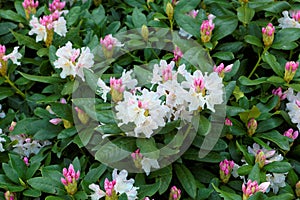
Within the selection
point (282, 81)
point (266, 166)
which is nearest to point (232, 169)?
point (266, 166)

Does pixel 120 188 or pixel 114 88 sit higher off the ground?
pixel 114 88

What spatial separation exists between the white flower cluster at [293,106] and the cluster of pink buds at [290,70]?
69 millimetres

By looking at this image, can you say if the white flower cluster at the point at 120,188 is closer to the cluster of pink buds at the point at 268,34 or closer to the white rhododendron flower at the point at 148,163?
the white rhododendron flower at the point at 148,163

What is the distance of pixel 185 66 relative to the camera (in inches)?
90.3

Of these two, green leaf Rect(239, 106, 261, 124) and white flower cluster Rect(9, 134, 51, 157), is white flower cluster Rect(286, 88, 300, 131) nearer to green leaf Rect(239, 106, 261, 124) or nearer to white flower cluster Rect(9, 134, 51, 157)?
green leaf Rect(239, 106, 261, 124)

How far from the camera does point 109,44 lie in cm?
254

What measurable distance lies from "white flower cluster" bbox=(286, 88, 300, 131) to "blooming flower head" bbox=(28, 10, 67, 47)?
1.15 metres

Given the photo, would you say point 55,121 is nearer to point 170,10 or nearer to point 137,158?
point 137,158

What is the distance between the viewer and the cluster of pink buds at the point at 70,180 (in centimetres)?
204

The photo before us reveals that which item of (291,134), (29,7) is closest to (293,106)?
(291,134)

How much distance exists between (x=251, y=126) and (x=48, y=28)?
110cm

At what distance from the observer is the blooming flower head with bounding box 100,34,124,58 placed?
8.31ft

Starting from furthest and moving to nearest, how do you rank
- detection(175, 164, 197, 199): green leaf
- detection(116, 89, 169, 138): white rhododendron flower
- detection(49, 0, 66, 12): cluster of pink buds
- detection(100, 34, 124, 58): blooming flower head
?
detection(49, 0, 66, 12): cluster of pink buds
detection(100, 34, 124, 58): blooming flower head
detection(175, 164, 197, 199): green leaf
detection(116, 89, 169, 138): white rhododendron flower

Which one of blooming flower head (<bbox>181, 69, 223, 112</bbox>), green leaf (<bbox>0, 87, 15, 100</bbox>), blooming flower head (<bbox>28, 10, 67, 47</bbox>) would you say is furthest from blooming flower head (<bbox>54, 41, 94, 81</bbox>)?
blooming flower head (<bbox>181, 69, 223, 112</bbox>)
